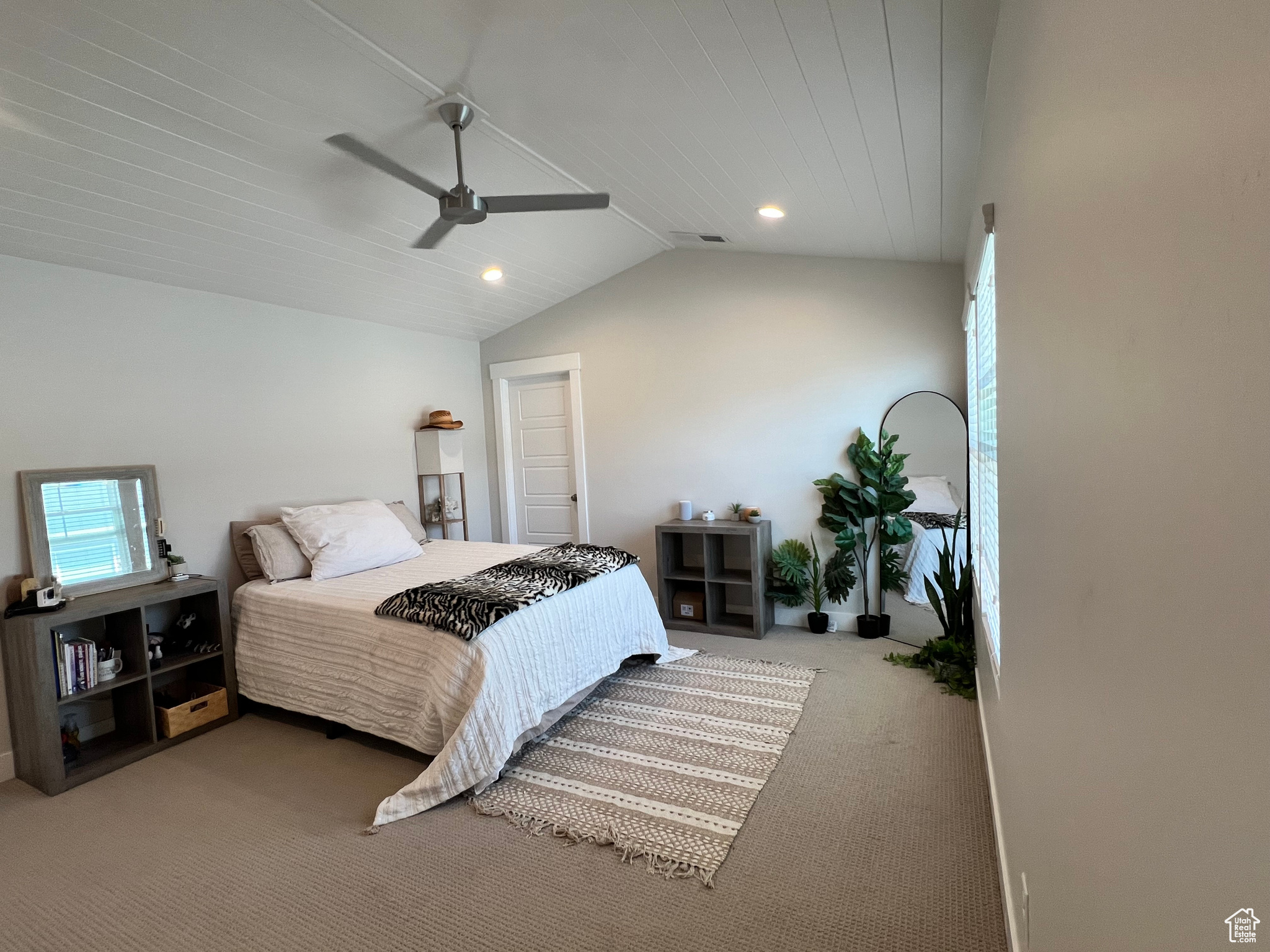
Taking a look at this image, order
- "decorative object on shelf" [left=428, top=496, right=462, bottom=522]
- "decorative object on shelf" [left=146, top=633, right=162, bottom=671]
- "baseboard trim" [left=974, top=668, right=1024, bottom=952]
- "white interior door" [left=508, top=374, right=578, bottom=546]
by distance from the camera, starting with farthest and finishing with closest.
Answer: "white interior door" [left=508, top=374, right=578, bottom=546] → "decorative object on shelf" [left=428, top=496, right=462, bottom=522] → "decorative object on shelf" [left=146, top=633, right=162, bottom=671] → "baseboard trim" [left=974, top=668, right=1024, bottom=952]

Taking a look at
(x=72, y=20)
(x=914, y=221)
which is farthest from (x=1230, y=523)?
(x=914, y=221)

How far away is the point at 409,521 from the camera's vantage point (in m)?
4.36

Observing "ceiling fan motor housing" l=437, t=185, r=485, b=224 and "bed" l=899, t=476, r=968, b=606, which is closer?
"ceiling fan motor housing" l=437, t=185, r=485, b=224

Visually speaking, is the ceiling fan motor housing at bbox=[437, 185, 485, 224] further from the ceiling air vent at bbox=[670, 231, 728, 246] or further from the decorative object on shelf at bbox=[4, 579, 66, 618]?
the decorative object on shelf at bbox=[4, 579, 66, 618]

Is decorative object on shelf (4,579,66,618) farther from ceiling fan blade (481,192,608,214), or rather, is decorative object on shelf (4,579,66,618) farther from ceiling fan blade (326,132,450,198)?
ceiling fan blade (481,192,608,214)

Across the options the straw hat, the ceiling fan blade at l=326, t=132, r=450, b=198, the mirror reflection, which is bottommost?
the mirror reflection

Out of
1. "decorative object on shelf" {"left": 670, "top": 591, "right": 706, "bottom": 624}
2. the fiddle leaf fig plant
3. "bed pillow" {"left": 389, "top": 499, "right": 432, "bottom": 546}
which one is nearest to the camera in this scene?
the fiddle leaf fig plant

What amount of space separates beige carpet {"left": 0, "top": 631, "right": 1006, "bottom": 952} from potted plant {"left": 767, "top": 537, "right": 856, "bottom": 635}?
133 cm

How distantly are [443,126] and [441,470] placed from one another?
263cm

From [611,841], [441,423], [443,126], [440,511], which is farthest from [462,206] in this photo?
[440,511]

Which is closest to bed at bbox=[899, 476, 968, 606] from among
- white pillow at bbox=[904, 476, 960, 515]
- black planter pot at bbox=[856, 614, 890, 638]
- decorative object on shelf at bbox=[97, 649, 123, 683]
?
white pillow at bbox=[904, 476, 960, 515]

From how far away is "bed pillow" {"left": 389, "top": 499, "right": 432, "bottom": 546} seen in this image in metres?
4.30

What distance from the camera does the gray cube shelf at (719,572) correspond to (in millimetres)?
4164

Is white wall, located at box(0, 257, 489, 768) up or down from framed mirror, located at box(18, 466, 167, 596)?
up
